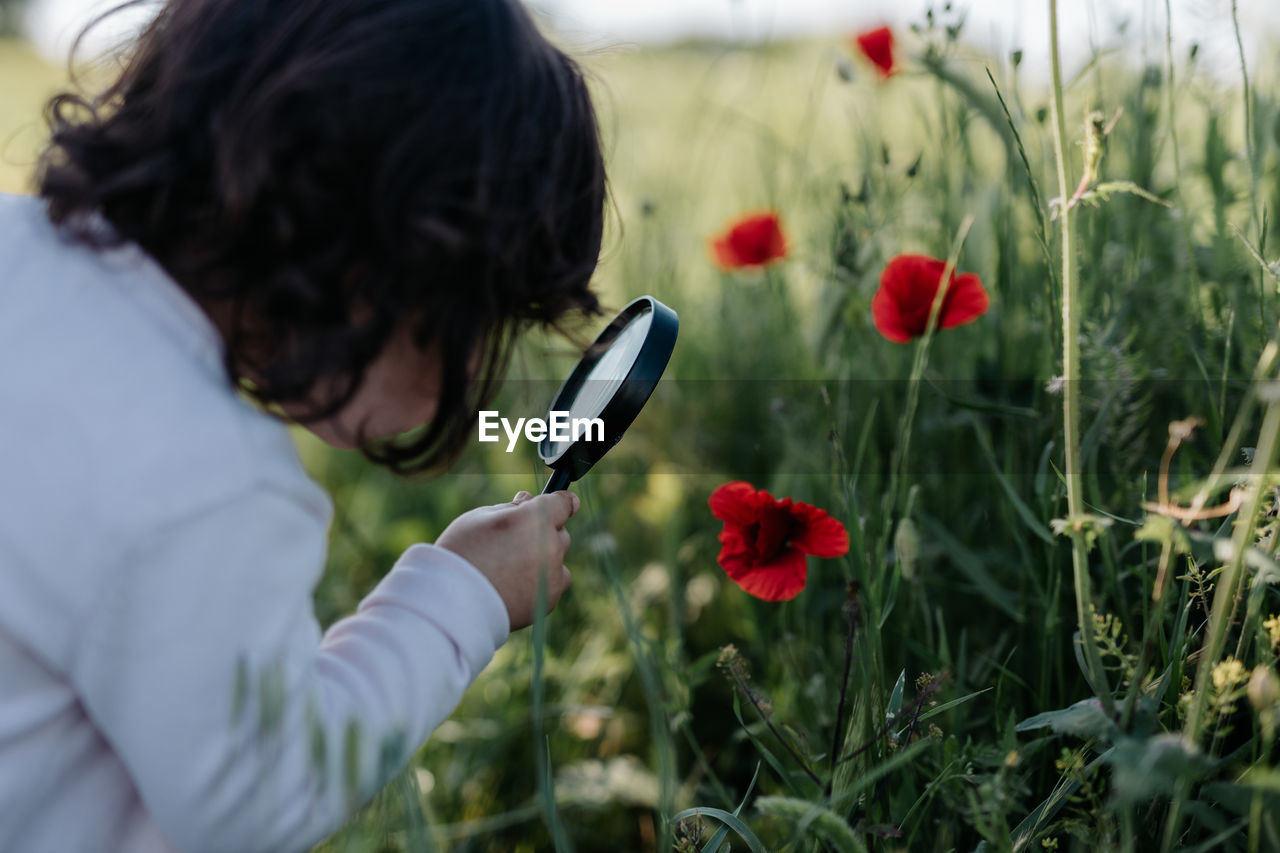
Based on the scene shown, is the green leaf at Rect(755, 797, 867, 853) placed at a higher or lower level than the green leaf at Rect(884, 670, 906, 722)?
higher

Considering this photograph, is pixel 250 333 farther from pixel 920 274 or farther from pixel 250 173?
pixel 920 274

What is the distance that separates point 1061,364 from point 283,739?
0.65m

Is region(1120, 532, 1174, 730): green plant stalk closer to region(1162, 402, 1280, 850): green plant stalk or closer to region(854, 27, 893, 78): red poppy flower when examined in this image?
region(1162, 402, 1280, 850): green plant stalk

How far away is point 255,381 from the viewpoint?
635 millimetres

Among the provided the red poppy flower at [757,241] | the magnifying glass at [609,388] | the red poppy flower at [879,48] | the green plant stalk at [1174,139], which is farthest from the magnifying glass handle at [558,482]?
the red poppy flower at [879,48]

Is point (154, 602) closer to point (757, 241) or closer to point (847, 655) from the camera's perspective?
point (847, 655)

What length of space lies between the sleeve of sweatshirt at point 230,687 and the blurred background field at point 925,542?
48 millimetres

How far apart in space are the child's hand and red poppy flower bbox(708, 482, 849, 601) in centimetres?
14

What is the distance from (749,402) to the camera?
1552mm

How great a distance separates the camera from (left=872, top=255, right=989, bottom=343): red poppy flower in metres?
0.87

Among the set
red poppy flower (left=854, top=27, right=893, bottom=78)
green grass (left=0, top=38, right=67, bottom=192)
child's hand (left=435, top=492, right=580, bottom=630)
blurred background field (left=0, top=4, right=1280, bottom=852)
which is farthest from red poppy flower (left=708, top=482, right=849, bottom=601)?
green grass (left=0, top=38, right=67, bottom=192)

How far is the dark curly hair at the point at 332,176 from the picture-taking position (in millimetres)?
620

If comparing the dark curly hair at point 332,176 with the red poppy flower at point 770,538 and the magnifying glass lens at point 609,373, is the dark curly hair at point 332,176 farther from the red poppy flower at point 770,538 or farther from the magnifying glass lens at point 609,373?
the red poppy flower at point 770,538

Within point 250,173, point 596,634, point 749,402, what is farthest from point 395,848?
point 749,402
